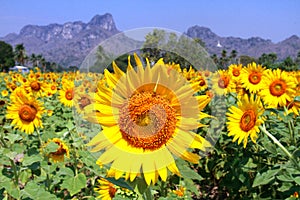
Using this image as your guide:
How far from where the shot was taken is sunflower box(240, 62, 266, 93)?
356 cm

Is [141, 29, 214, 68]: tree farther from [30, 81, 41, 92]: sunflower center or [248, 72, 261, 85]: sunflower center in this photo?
[30, 81, 41, 92]: sunflower center

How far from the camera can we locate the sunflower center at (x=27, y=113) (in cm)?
275

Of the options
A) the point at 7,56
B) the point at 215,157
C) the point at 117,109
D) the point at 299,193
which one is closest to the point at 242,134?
the point at 299,193

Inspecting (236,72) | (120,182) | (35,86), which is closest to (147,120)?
(120,182)

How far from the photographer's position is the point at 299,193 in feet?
7.34

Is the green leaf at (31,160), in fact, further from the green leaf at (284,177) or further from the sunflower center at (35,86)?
the sunflower center at (35,86)

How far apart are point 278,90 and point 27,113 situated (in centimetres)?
214

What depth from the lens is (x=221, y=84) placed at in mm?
3471

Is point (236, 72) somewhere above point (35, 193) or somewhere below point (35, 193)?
above

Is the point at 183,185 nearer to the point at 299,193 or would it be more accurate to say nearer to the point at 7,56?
the point at 299,193

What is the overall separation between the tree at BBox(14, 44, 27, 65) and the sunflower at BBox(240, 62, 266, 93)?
50.1 metres

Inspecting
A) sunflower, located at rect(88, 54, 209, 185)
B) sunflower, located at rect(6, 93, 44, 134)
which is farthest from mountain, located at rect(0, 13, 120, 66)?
sunflower, located at rect(6, 93, 44, 134)

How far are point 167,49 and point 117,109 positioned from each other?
0.75ft

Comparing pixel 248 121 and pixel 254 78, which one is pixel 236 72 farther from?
pixel 248 121
